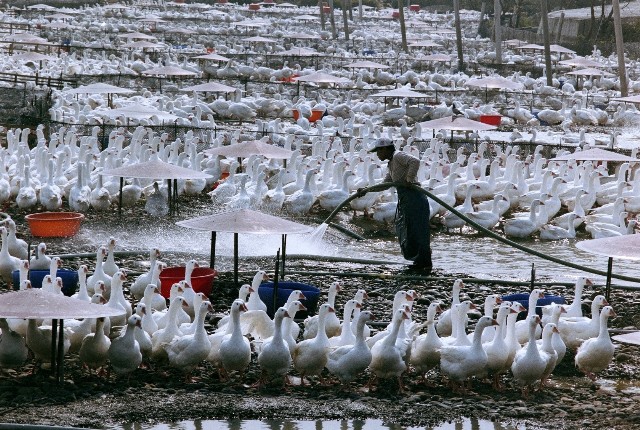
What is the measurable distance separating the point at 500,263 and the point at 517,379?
18.3 feet

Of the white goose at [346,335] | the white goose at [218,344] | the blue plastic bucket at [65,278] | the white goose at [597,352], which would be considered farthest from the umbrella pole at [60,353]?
the white goose at [597,352]

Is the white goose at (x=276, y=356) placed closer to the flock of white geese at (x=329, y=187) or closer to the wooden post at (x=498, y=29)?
the flock of white geese at (x=329, y=187)

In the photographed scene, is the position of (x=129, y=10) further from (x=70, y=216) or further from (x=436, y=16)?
(x=70, y=216)

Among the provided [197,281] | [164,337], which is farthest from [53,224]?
[164,337]

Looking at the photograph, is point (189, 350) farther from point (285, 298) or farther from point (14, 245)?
point (14, 245)

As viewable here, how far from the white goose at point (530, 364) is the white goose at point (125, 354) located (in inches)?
109

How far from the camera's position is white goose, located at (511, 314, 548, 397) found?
7.92m

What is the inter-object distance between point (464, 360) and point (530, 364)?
1.59 ft

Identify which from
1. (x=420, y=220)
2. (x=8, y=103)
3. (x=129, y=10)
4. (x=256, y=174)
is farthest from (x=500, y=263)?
(x=129, y=10)

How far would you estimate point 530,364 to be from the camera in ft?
26.0

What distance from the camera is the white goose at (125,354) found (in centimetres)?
784

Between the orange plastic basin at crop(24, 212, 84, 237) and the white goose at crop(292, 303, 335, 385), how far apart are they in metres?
6.10

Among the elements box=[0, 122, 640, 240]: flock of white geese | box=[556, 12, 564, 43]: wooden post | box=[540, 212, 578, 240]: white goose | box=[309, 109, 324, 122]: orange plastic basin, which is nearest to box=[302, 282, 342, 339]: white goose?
box=[0, 122, 640, 240]: flock of white geese

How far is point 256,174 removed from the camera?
16766 millimetres
